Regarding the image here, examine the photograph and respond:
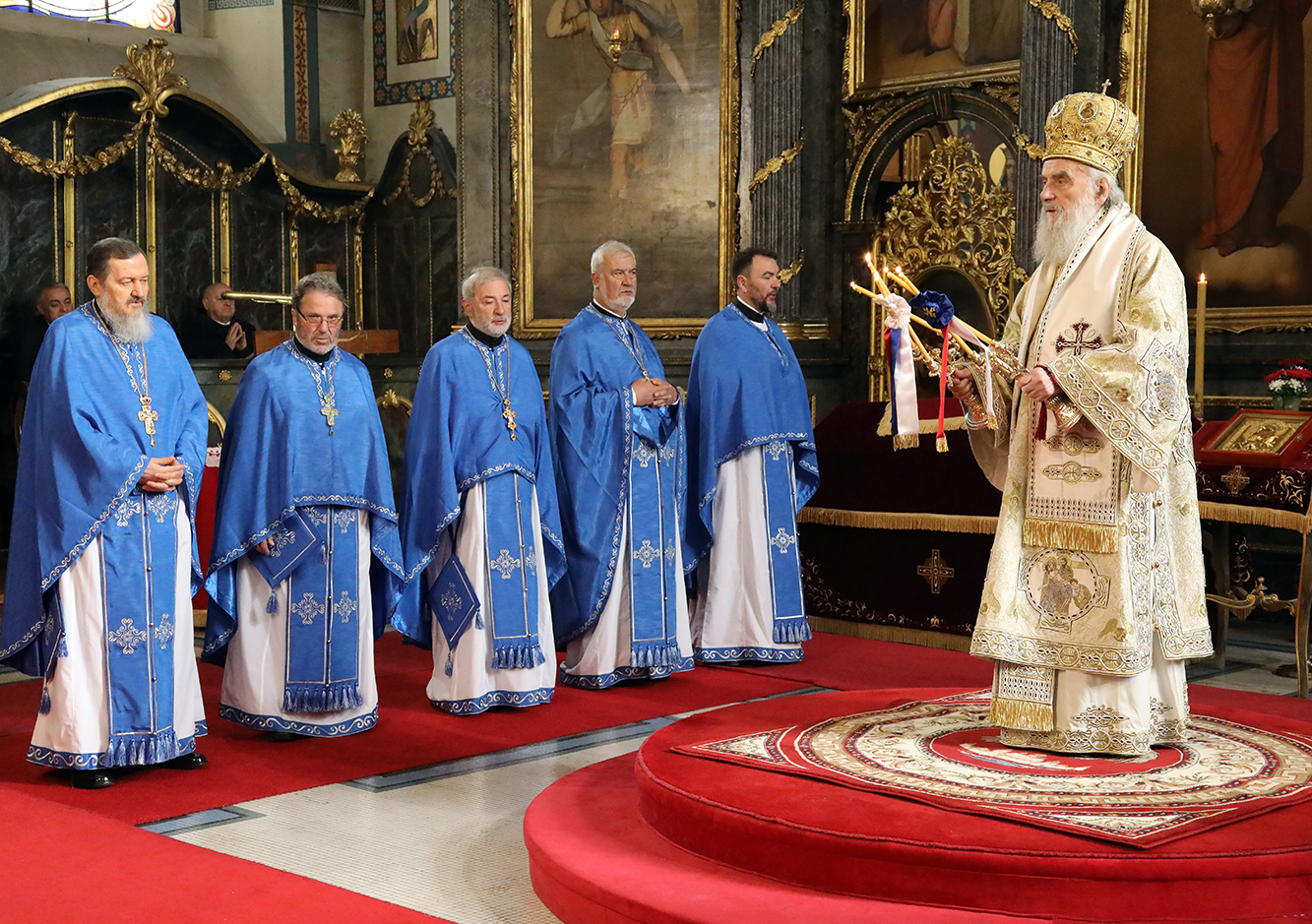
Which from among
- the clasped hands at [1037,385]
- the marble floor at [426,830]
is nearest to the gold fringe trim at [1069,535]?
the clasped hands at [1037,385]

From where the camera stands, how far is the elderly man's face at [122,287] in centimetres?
548

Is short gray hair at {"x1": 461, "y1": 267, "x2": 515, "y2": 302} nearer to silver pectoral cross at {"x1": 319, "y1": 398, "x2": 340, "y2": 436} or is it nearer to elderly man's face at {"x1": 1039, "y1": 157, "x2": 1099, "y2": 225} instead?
silver pectoral cross at {"x1": 319, "y1": 398, "x2": 340, "y2": 436}

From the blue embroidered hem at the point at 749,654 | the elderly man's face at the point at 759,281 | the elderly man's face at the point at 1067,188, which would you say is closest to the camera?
the elderly man's face at the point at 1067,188

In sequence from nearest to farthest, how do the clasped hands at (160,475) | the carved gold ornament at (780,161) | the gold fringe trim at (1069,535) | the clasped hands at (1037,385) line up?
the clasped hands at (1037,385) → the gold fringe trim at (1069,535) → the clasped hands at (160,475) → the carved gold ornament at (780,161)

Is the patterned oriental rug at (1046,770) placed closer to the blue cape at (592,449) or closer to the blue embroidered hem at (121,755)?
the blue embroidered hem at (121,755)

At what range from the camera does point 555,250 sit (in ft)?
38.6

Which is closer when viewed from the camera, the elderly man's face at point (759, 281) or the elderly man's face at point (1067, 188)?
the elderly man's face at point (1067, 188)

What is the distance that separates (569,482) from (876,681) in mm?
1758

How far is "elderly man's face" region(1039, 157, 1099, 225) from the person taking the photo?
481cm

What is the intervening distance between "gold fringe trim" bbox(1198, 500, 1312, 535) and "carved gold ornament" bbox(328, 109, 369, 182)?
9.43 meters

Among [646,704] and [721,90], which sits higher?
[721,90]

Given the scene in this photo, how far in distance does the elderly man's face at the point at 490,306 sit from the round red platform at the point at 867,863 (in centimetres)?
287

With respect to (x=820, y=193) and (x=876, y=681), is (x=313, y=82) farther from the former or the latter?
(x=876, y=681)

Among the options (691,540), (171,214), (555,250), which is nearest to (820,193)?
(555,250)
